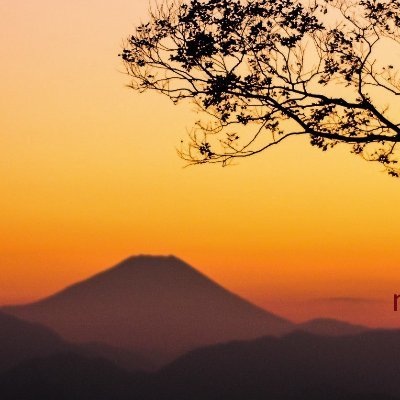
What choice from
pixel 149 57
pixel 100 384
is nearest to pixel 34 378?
pixel 100 384

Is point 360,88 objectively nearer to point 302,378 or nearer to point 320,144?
point 320,144

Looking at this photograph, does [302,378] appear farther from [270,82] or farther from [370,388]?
[270,82]

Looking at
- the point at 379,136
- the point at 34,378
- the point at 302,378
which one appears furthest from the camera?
the point at 302,378

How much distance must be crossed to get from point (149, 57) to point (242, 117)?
2.54 meters

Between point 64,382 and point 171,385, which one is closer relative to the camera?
point 64,382

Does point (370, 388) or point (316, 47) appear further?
point (370, 388)

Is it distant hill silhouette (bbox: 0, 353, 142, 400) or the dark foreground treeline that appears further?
the dark foreground treeline

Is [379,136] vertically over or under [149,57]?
under

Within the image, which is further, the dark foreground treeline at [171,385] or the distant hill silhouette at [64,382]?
the dark foreground treeline at [171,385]

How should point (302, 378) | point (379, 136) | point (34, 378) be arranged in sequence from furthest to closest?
point (302, 378) → point (34, 378) → point (379, 136)

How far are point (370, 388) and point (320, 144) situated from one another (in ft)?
566

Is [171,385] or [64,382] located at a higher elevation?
[64,382]

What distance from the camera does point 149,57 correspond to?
22.9 m

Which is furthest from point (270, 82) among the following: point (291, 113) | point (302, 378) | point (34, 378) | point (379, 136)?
point (302, 378)
